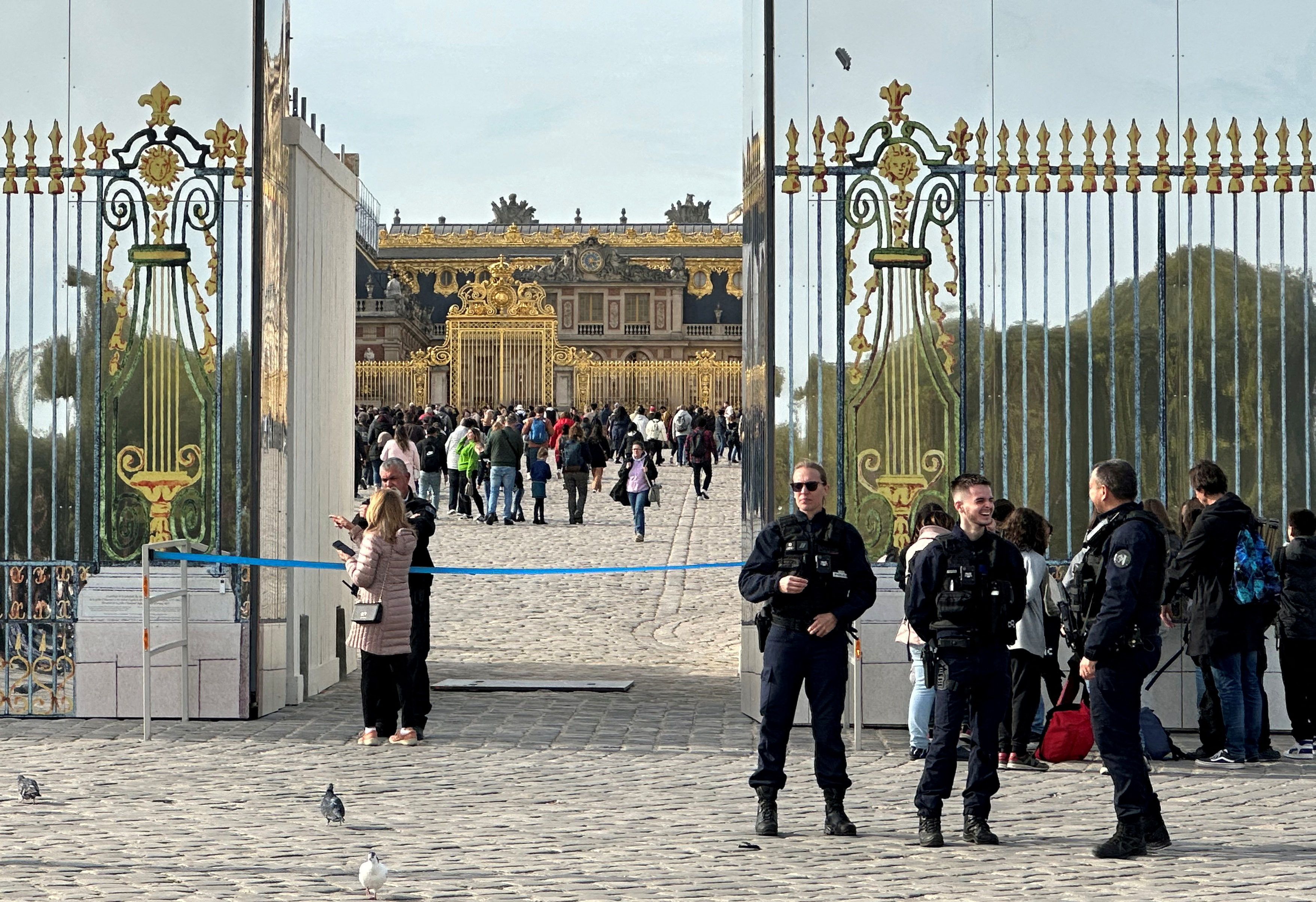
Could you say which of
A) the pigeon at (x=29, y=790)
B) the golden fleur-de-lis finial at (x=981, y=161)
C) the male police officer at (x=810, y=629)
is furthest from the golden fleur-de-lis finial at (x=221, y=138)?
the male police officer at (x=810, y=629)

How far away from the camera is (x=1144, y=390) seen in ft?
26.4

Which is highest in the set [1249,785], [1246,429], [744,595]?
[1246,429]

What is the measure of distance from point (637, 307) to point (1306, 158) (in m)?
44.9

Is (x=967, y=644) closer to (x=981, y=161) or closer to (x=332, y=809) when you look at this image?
(x=332, y=809)

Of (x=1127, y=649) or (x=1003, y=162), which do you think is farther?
(x=1003, y=162)

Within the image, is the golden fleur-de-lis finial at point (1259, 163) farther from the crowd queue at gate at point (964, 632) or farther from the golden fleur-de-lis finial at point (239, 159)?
the golden fleur-de-lis finial at point (239, 159)

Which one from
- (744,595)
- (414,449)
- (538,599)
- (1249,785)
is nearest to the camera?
(744,595)

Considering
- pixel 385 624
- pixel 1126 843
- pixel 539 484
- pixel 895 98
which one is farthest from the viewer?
pixel 539 484

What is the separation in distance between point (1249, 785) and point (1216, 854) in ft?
4.34

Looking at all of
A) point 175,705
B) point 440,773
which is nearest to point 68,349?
point 175,705

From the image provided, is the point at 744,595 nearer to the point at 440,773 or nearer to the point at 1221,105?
the point at 440,773

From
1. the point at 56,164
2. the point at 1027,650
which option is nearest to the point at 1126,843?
the point at 1027,650

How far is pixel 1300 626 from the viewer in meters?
7.35

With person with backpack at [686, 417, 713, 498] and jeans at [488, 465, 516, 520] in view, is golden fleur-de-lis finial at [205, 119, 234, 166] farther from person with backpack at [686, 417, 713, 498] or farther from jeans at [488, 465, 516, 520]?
person with backpack at [686, 417, 713, 498]
